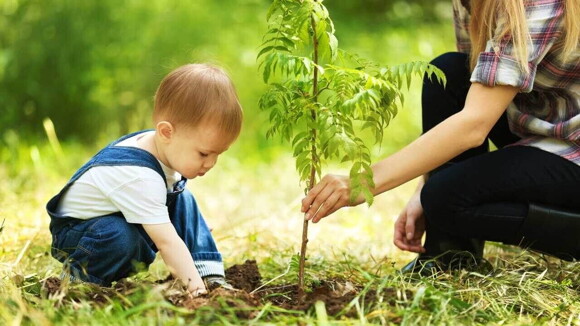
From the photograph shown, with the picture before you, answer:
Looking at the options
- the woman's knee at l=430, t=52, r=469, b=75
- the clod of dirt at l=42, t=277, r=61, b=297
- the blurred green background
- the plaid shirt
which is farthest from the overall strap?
the blurred green background

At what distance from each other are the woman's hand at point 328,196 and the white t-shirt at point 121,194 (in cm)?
43

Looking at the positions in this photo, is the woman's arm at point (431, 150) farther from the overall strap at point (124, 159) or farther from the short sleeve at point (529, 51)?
the overall strap at point (124, 159)

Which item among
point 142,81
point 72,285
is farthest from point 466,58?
point 142,81

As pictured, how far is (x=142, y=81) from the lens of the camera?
5586 millimetres

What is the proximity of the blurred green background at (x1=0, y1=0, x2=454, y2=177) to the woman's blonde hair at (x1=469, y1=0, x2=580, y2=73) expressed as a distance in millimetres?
2189

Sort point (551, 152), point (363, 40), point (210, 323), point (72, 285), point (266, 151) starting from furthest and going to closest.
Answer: point (363, 40) < point (266, 151) < point (551, 152) < point (72, 285) < point (210, 323)

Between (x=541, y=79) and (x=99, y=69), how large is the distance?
3364mm

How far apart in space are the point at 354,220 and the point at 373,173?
1638mm

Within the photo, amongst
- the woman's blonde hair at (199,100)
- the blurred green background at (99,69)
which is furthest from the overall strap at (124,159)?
the blurred green background at (99,69)

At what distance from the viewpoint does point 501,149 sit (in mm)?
2834

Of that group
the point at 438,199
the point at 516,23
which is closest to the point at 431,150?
the point at 438,199

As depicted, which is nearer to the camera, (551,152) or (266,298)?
(266,298)

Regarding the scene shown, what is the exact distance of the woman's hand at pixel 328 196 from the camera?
8.12ft

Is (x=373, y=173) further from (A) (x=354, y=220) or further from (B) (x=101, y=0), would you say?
(B) (x=101, y=0)
